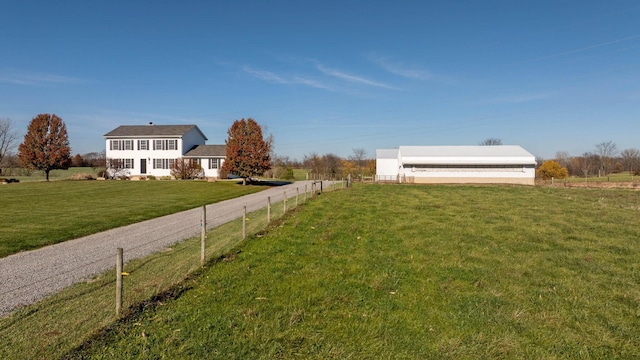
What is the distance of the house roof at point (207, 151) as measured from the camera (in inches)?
1789

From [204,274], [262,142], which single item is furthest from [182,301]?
[262,142]

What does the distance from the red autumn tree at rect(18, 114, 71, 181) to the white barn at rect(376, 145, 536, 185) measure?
131 ft

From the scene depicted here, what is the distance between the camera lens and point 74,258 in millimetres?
8523

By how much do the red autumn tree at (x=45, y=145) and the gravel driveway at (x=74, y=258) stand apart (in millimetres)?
33437

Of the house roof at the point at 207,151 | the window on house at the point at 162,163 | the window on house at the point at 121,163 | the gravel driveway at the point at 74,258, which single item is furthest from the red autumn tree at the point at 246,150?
the gravel driveway at the point at 74,258

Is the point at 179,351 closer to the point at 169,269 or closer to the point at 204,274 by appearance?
the point at 204,274

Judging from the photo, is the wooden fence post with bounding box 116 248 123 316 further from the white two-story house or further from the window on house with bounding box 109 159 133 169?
the window on house with bounding box 109 159 133 169

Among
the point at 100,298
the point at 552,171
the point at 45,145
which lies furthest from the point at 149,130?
the point at 552,171

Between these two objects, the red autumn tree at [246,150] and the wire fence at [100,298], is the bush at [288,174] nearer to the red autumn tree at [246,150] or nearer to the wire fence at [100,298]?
the red autumn tree at [246,150]

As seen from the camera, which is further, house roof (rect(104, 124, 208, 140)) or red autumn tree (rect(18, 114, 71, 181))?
house roof (rect(104, 124, 208, 140))

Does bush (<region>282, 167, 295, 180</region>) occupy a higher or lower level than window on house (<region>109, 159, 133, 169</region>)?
lower

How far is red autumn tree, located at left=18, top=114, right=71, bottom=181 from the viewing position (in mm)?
38031

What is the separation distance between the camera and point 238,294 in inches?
226

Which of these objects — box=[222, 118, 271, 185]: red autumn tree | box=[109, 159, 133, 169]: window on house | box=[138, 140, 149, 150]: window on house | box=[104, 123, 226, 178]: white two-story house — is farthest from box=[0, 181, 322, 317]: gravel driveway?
box=[138, 140, 149, 150]: window on house
